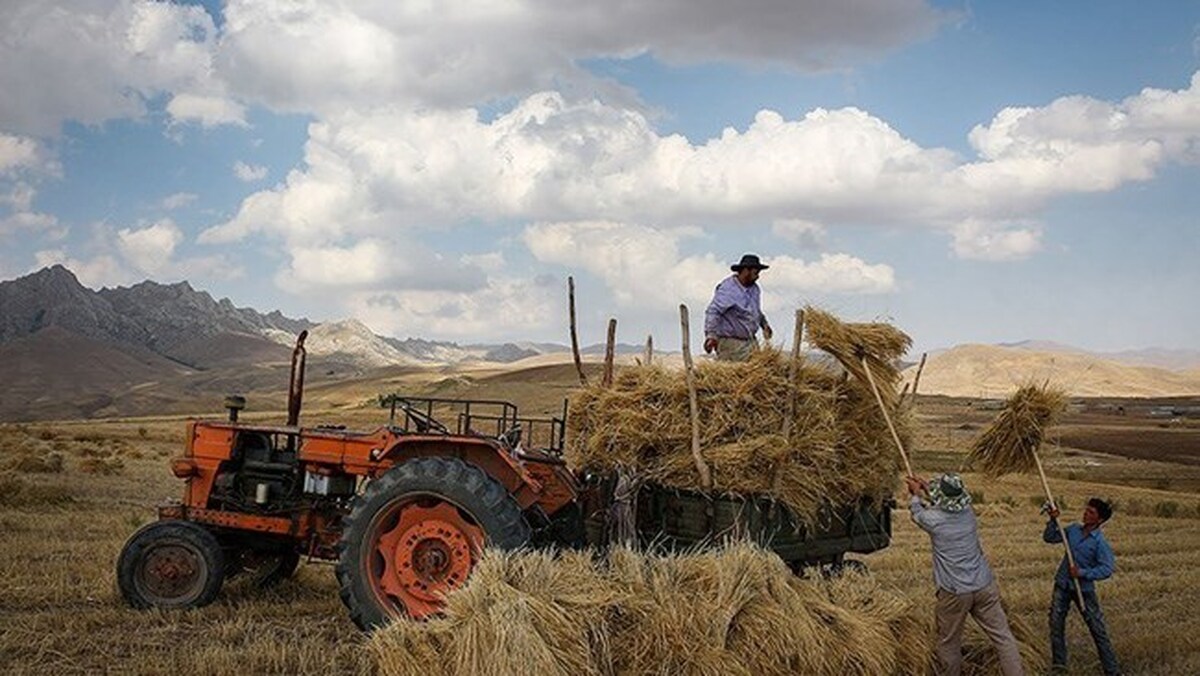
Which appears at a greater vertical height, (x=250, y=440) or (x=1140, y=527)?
(x=250, y=440)

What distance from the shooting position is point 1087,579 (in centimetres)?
811

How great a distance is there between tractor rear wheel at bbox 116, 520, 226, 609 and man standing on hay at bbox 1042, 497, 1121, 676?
22.6 feet

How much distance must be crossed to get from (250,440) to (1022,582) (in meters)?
8.96

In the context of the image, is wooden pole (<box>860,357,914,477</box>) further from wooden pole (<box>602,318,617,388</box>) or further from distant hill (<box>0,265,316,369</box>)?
distant hill (<box>0,265,316,369</box>)

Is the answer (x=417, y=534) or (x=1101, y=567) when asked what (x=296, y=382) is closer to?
(x=417, y=534)

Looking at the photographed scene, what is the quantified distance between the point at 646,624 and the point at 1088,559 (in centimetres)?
410

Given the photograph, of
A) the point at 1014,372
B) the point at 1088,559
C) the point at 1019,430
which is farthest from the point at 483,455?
the point at 1014,372

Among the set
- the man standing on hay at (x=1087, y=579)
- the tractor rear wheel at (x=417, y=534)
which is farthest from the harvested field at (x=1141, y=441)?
the tractor rear wheel at (x=417, y=534)

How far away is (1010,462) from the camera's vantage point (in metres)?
8.41

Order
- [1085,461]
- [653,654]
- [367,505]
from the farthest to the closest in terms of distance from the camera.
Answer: [1085,461], [367,505], [653,654]

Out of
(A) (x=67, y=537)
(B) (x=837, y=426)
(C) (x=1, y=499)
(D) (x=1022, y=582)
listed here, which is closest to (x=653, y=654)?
(B) (x=837, y=426)

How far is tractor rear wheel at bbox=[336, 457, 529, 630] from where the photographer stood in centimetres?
727

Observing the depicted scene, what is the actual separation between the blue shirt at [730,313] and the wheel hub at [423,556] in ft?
10.6

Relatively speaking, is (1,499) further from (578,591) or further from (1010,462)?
(1010,462)
